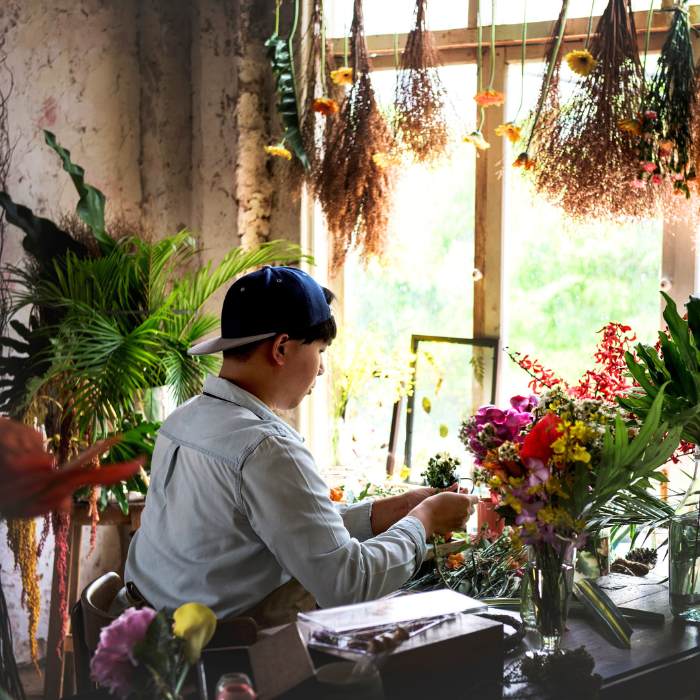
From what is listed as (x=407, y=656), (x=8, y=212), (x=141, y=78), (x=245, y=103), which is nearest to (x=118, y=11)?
(x=141, y=78)

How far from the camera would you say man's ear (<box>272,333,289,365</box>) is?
1970mm

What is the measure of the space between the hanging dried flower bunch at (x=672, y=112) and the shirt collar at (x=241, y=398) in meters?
1.75

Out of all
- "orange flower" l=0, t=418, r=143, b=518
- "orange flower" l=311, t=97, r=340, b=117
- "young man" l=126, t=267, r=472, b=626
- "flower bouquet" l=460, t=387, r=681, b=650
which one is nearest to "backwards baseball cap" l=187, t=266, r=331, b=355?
"young man" l=126, t=267, r=472, b=626

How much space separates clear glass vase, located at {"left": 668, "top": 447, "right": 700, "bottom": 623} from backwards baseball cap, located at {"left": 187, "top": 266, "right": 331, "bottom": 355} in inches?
33.8

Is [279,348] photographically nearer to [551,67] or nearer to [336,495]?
[336,495]

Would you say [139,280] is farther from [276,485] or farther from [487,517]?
[276,485]

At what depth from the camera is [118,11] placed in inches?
156

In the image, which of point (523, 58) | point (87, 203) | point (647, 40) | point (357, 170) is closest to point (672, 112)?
point (647, 40)

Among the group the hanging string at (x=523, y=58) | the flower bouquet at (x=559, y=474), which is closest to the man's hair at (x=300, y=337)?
the flower bouquet at (x=559, y=474)

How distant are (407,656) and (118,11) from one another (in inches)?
129

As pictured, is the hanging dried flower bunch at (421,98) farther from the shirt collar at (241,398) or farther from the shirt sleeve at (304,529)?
the shirt sleeve at (304,529)

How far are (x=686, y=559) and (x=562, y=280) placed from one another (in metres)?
1.82

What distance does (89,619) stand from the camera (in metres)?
1.86

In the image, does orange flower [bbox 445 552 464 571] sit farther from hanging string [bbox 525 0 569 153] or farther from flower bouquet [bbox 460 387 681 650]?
hanging string [bbox 525 0 569 153]
